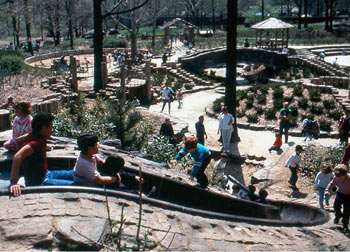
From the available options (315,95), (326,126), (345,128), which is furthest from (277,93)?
(345,128)

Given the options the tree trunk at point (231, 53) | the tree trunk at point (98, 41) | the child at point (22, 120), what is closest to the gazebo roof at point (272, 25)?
the tree trunk at point (98, 41)

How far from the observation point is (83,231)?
4227 millimetres

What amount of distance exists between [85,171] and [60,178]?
0.59m

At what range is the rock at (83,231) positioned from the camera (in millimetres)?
4047

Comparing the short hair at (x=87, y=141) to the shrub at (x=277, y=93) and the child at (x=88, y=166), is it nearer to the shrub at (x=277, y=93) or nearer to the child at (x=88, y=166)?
the child at (x=88, y=166)

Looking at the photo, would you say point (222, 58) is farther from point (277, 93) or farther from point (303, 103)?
point (303, 103)

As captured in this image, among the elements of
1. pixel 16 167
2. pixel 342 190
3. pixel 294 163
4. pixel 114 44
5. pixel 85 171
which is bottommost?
pixel 294 163

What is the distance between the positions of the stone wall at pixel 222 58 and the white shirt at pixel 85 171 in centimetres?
2492

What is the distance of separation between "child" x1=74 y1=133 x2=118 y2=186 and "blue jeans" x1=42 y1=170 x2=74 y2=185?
0.59 ft

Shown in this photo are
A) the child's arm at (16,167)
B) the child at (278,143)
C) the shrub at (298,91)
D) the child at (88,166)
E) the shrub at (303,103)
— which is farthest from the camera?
the shrub at (298,91)

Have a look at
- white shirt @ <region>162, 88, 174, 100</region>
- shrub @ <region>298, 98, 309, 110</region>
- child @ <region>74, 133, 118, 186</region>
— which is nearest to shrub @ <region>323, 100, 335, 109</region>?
shrub @ <region>298, 98, 309, 110</region>

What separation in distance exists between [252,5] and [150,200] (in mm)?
68041

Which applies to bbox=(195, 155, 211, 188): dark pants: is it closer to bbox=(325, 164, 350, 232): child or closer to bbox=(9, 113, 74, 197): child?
bbox=(325, 164, 350, 232): child

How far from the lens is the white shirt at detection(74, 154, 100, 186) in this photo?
5.22 metres
